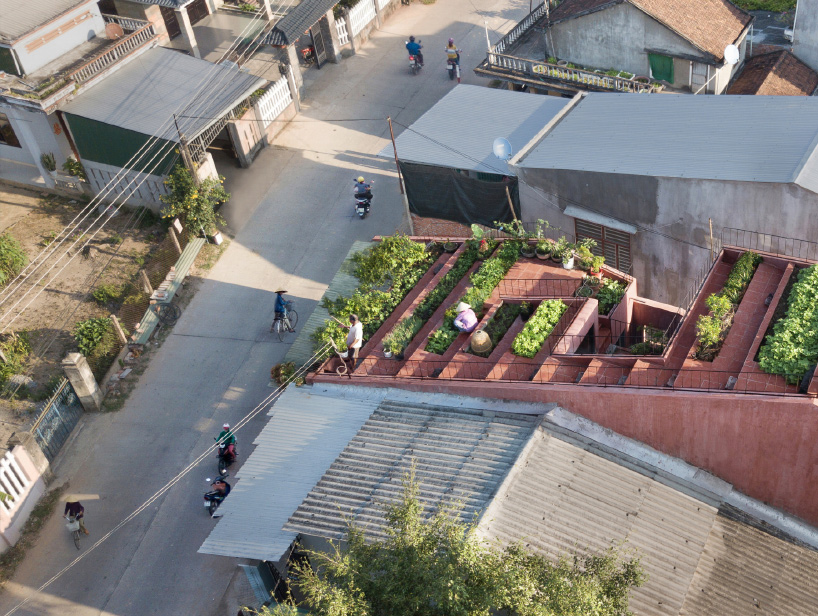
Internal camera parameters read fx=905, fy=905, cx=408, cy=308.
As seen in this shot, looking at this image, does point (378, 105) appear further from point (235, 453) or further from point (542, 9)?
point (235, 453)

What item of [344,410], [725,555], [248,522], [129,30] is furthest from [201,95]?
[725,555]

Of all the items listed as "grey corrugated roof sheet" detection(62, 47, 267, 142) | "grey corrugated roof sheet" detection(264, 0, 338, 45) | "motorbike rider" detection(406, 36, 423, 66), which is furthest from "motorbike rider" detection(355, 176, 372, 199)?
A: "motorbike rider" detection(406, 36, 423, 66)

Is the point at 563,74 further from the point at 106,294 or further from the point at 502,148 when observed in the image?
the point at 106,294

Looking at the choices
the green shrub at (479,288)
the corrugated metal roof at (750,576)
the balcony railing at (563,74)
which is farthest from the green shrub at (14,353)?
the corrugated metal roof at (750,576)

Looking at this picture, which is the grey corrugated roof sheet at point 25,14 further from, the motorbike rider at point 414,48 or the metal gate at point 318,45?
the motorbike rider at point 414,48

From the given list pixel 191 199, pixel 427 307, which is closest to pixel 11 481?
pixel 191 199
